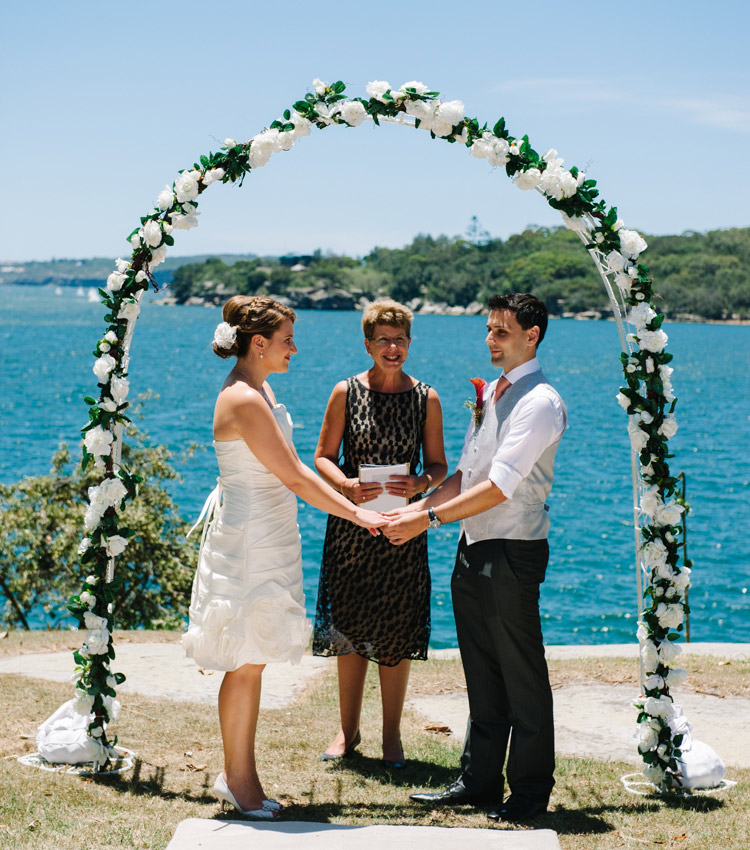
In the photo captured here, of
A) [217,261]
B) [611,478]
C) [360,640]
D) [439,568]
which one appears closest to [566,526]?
[439,568]

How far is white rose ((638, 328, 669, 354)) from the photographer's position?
16.8ft

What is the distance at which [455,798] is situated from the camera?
4945 mm

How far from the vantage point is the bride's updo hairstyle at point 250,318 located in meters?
4.71

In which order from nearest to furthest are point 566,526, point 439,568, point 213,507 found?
point 213,507 → point 439,568 → point 566,526

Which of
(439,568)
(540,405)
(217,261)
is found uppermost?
(217,261)

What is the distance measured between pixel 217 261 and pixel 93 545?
162493 millimetres

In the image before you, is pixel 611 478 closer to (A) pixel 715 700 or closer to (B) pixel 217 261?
(A) pixel 715 700

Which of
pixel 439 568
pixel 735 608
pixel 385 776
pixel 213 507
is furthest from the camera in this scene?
pixel 439 568

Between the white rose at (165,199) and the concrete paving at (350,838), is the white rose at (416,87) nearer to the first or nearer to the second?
the white rose at (165,199)

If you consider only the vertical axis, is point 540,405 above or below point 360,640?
above

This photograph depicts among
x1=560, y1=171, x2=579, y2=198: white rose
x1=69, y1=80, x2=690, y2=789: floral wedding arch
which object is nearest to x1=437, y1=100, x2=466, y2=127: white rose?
x1=69, y1=80, x2=690, y2=789: floral wedding arch

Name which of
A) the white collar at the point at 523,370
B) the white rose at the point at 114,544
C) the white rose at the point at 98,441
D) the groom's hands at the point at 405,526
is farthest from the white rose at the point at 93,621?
the white collar at the point at 523,370

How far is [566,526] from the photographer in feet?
91.9

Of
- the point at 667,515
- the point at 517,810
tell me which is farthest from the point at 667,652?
the point at 517,810
